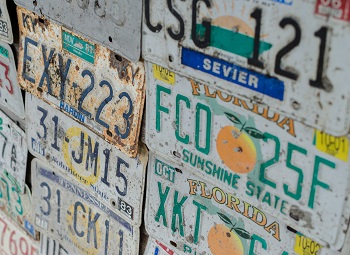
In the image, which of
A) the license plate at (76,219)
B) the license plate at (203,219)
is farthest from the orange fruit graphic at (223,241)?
the license plate at (76,219)

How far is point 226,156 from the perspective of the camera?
1271mm

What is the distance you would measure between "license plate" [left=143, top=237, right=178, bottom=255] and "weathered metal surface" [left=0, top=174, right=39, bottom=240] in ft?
2.02

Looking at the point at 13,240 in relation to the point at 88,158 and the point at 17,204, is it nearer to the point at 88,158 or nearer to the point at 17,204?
the point at 17,204

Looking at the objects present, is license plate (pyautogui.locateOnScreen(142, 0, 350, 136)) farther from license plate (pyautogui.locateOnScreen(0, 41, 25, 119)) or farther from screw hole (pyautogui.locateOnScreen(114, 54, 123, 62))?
license plate (pyautogui.locateOnScreen(0, 41, 25, 119))

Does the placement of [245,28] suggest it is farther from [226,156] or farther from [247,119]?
[226,156]

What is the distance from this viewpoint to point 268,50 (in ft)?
3.54

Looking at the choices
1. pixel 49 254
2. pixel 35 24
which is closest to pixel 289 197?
pixel 35 24

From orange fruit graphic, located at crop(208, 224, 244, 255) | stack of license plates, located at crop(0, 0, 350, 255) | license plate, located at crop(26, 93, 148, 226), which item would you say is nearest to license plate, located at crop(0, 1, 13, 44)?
stack of license plates, located at crop(0, 0, 350, 255)

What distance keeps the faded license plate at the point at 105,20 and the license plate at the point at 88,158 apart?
0.29 metres

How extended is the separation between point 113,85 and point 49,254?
2.84ft

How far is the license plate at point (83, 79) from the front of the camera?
146cm

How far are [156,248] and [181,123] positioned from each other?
46 cm

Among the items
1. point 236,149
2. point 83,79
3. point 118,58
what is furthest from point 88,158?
point 236,149

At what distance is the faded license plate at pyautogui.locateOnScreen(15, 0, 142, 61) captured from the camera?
1.35m
